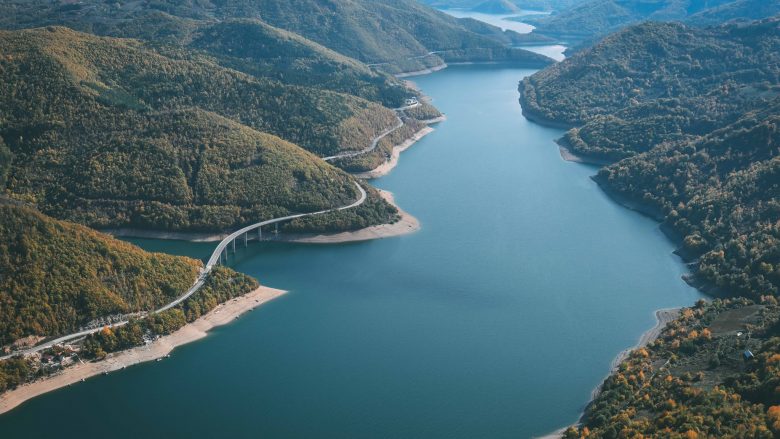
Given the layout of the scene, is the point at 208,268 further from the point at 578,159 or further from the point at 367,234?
the point at 578,159

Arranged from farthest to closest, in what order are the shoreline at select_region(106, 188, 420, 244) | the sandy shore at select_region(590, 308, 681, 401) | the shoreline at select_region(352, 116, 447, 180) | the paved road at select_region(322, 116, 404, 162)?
the paved road at select_region(322, 116, 404, 162) → the shoreline at select_region(352, 116, 447, 180) → the shoreline at select_region(106, 188, 420, 244) → the sandy shore at select_region(590, 308, 681, 401)

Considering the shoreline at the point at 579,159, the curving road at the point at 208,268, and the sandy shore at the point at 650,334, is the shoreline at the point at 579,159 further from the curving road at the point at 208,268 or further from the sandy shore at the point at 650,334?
the sandy shore at the point at 650,334

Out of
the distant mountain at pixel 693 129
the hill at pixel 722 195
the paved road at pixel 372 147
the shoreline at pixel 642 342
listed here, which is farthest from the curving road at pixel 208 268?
the distant mountain at pixel 693 129

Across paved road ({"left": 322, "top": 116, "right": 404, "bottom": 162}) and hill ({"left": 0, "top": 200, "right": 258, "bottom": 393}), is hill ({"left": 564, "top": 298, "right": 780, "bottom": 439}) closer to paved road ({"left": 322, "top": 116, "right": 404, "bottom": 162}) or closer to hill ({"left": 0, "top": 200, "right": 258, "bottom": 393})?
hill ({"left": 0, "top": 200, "right": 258, "bottom": 393})

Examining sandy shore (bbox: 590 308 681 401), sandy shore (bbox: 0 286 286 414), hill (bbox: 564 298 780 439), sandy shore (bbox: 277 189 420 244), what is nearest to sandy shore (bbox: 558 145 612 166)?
sandy shore (bbox: 277 189 420 244)

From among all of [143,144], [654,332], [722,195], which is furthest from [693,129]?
[143,144]

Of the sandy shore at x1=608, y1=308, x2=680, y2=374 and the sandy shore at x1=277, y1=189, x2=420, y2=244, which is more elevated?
the sandy shore at x1=277, y1=189, x2=420, y2=244

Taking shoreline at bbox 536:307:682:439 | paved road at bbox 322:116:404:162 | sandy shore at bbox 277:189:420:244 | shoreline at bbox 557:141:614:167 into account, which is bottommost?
shoreline at bbox 536:307:682:439

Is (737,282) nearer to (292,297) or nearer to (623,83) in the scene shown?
(292,297)

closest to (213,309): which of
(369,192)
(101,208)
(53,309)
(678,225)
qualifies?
(53,309)
